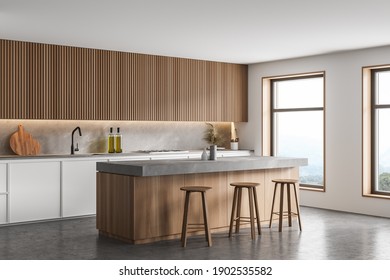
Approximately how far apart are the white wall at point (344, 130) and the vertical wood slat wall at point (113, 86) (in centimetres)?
156

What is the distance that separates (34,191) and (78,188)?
2.20 ft

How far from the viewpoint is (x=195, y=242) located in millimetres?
6145

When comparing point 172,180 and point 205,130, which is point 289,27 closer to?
point 172,180

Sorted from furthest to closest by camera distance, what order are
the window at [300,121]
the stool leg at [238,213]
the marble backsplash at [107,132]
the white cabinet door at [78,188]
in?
the window at [300,121] < the marble backsplash at [107,132] < the white cabinet door at [78,188] < the stool leg at [238,213]

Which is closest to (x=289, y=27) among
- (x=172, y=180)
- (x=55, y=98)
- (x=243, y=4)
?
(x=243, y=4)

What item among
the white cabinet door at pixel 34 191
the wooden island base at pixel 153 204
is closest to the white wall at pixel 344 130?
the wooden island base at pixel 153 204

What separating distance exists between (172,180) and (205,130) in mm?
3995

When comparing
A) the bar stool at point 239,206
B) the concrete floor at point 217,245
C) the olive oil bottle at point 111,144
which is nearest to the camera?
the concrete floor at point 217,245

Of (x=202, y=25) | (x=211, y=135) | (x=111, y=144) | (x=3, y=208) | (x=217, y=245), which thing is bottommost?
(x=217, y=245)

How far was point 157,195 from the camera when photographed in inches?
243

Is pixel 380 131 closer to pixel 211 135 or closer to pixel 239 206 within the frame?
pixel 239 206

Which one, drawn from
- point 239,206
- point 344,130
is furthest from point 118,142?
point 344,130

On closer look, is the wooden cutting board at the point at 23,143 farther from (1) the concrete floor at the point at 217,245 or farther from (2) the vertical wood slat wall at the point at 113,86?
(1) the concrete floor at the point at 217,245

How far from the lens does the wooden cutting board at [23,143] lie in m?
7.82
